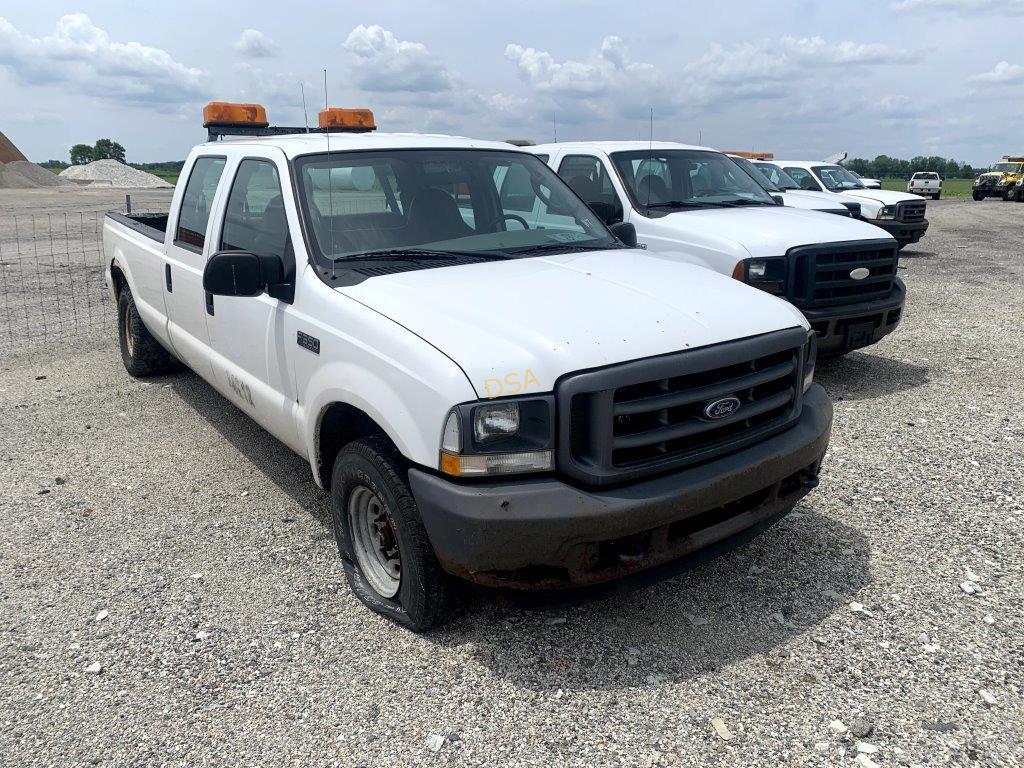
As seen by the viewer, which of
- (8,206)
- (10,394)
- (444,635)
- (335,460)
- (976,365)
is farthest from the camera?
(8,206)

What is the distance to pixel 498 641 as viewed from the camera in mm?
3178

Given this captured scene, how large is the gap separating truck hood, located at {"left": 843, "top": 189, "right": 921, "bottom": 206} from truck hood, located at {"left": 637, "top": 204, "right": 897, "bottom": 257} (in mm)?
9317

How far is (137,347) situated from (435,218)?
381 centimetres

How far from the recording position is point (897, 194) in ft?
51.6

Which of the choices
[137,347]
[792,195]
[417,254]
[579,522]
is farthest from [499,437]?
[792,195]

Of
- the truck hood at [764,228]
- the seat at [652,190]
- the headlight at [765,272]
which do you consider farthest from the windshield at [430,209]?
the seat at [652,190]

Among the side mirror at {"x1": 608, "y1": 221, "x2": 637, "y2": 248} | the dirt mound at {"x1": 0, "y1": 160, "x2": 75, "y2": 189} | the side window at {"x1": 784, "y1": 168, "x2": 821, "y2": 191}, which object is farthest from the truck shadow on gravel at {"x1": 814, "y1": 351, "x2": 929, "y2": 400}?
the dirt mound at {"x1": 0, "y1": 160, "x2": 75, "y2": 189}

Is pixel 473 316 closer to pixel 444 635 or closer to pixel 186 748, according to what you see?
pixel 444 635

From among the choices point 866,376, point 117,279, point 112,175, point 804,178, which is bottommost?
point 866,376

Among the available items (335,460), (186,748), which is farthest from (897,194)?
(186,748)

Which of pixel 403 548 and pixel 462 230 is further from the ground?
pixel 462 230

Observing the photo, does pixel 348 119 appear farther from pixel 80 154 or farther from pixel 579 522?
pixel 80 154

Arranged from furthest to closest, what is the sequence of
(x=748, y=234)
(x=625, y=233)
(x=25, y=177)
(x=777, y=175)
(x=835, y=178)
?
(x=25, y=177), (x=835, y=178), (x=777, y=175), (x=748, y=234), (x=625, y=233)

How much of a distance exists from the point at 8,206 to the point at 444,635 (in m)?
35.6
